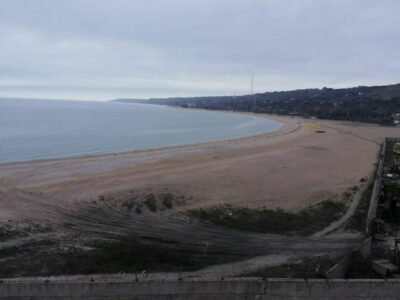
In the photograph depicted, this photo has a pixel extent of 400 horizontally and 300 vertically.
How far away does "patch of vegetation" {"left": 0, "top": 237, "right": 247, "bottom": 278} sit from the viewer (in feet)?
41.1

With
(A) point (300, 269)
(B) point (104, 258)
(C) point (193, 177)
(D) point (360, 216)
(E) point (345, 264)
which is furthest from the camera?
(C) point (193, 177)

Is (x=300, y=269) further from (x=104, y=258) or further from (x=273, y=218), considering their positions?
(x=104, y=258)

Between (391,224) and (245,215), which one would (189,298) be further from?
(391,224)

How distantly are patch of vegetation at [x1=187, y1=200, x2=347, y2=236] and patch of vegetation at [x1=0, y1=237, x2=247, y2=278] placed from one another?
3.57m

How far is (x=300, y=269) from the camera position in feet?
42.7

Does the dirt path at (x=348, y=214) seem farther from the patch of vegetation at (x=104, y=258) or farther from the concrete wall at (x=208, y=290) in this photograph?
the concrete wall at (x=208, y=290)

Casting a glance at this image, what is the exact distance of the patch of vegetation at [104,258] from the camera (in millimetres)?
12516

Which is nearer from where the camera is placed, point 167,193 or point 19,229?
point 19,229

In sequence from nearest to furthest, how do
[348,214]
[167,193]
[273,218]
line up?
1. [273,218]
2. [348,214]
3. [167,193]

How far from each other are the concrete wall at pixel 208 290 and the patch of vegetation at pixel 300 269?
237cm

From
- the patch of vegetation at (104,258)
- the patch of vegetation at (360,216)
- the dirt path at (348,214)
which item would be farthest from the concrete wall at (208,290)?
the patch of vegetation at (360,216)

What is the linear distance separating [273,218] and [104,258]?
8.24 m

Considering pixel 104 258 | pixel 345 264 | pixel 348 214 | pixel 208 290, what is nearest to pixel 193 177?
pixel 348 214

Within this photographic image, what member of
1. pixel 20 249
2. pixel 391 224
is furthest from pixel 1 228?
pixel 391 224
